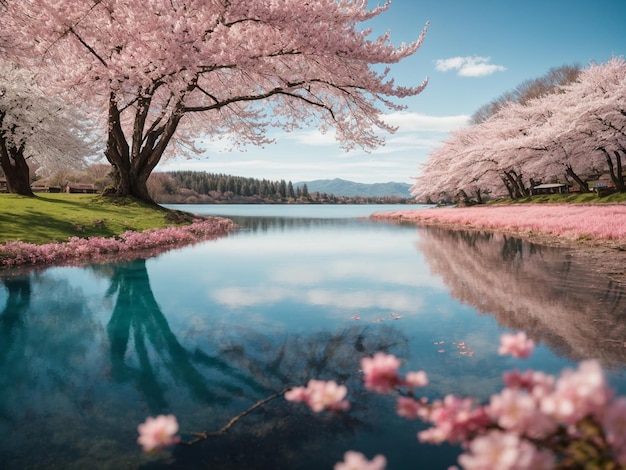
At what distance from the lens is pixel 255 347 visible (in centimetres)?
520

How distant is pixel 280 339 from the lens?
5512 millimetres

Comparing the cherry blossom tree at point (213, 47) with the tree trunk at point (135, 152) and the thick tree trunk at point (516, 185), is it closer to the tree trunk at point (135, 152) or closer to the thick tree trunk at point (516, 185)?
the tree trunk at point (135, 152)

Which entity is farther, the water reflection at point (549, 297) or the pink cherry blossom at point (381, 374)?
the water reflection at point (549, 297)

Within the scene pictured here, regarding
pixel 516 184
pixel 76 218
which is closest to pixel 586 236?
pixel 76 218

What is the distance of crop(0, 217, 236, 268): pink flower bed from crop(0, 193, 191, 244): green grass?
0.94 m

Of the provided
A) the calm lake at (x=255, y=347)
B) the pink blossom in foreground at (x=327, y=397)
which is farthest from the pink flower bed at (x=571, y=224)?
the pink blossom in foreground at (x=327, y=397)

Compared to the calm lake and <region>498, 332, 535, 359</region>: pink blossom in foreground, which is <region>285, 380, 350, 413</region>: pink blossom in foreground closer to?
<region>498, 332, 535, 359</region>: pink blossom in foreground

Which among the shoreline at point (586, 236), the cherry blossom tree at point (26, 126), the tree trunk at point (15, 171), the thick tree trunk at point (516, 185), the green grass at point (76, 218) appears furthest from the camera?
the thick tree trunk at point (516, 185)

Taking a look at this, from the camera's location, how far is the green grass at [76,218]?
13773 mm

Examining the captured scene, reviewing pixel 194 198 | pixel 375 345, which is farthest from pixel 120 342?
pixel 194 198

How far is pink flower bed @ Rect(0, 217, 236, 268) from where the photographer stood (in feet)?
37.2

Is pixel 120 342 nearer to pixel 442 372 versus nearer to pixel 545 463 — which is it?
pixel 442 372

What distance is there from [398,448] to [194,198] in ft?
414

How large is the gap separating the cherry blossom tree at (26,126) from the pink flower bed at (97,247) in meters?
14.0
